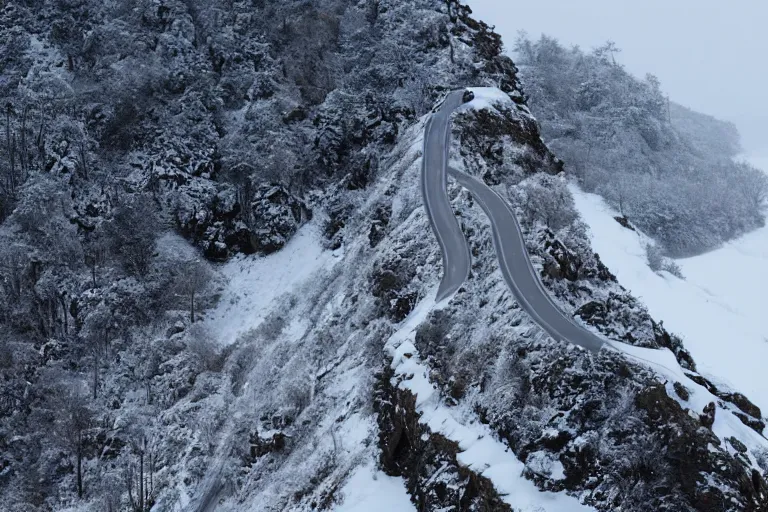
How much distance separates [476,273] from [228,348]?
23.6 m

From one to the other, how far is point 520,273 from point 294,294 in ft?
77.1

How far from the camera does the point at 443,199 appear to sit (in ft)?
152

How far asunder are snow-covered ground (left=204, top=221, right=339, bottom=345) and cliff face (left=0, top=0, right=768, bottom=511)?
1.96ft

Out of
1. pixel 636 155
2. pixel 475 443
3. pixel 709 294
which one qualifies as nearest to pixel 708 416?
pixel 475 443

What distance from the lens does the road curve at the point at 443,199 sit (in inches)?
1536

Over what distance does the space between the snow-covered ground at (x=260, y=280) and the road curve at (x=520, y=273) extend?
15747 millimetres

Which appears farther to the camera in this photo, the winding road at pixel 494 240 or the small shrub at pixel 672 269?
the small shrub at pixel 672 269

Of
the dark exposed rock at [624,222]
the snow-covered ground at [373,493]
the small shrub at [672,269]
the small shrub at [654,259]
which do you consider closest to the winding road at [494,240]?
the snow-covered ground at [373,493]

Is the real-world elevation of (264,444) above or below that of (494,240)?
below

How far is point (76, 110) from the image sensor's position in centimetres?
6844

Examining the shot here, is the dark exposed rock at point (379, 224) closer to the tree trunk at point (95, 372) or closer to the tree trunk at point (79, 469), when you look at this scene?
the tree trunk at point (95, 372)

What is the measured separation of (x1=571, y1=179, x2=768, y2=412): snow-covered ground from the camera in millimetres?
41969

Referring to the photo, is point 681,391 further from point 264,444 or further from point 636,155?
point 636,155

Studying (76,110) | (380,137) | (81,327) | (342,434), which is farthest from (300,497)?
(76,110)
